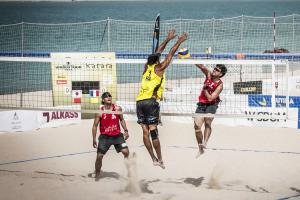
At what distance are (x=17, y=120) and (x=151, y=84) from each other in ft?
21.5

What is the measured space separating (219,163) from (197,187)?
5.74 ft

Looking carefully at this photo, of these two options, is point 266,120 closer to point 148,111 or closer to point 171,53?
point 148,111

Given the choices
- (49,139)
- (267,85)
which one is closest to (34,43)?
(267,85)

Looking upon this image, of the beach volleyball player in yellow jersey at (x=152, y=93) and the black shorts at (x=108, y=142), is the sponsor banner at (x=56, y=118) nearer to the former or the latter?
the black shorts at (x=108, y=142)

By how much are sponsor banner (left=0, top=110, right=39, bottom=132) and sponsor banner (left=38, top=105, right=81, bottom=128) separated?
11.8 inches

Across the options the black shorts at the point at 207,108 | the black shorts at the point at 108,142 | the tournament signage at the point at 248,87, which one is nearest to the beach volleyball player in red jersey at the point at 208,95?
the black shorts at the point at 207,108

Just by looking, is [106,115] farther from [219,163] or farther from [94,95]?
A: [94,95]

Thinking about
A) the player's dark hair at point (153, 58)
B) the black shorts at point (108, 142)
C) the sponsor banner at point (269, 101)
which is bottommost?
the black shorts at point (108, 142)

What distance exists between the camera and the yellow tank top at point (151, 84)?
9406mm

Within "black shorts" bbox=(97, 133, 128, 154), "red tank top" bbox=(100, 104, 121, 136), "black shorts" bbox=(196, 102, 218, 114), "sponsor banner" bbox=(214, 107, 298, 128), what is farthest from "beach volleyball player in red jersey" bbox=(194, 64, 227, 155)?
"sponsor banner" bbox=(214, 107, 298, 128)

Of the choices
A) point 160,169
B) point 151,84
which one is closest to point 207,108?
point 151,84

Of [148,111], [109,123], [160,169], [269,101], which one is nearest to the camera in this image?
[148,111]

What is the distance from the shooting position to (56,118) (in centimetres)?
1562

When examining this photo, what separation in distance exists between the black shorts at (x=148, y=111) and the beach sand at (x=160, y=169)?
1.18m
